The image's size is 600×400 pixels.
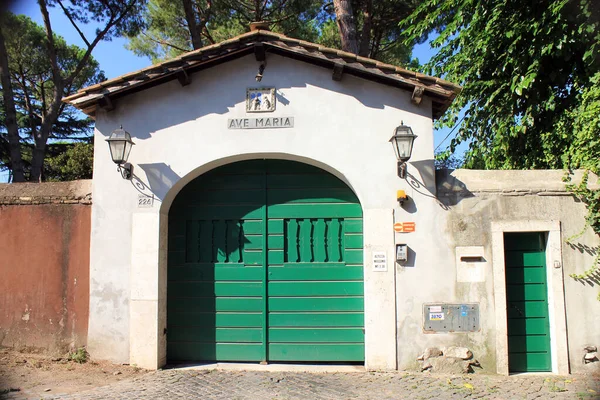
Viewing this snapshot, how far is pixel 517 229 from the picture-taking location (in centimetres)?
618

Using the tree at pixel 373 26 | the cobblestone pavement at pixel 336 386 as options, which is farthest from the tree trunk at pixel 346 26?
the cobblestone pavement at pixel 336 386

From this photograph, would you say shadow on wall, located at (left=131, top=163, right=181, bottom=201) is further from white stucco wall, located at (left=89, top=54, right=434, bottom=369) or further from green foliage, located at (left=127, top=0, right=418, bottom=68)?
green foliage, located at (left=127, top=0, right=418, bottom=68)

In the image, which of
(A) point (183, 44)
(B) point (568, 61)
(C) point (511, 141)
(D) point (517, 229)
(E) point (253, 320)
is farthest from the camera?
(A) point (183, 44)

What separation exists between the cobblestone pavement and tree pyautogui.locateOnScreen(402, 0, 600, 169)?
3051mm

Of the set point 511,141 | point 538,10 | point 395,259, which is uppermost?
point 538,10

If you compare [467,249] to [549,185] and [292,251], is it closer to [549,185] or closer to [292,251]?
[549,185]

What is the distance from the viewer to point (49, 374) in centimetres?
595

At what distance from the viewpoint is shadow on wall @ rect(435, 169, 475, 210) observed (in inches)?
247

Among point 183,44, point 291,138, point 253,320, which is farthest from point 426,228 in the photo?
point 183,44

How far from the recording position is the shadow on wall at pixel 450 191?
20.6 feet

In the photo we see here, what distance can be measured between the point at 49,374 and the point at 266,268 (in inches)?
116

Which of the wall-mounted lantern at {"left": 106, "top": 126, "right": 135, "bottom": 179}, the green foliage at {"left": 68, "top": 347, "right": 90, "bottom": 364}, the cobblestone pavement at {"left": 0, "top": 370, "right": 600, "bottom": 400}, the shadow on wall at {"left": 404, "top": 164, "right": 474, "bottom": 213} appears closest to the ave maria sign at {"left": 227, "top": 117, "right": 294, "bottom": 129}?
the wall-mounted lantern at {"left": 106, "top": 126, "right": 135, "bottom": 179}

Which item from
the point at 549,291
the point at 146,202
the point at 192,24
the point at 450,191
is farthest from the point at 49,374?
the point at 192,24

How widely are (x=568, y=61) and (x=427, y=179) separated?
4.22m
